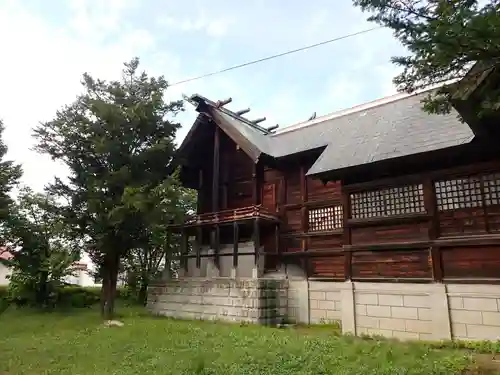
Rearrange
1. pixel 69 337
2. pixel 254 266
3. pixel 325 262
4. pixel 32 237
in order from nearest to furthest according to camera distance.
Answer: pixel 69 337
pixel 325 262
pixel 254 266
pixel 32 237

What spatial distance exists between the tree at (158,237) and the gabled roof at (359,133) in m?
3.32

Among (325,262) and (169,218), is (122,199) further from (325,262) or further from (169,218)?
(325,262)

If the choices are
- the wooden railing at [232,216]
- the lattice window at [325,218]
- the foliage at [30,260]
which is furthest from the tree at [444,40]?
the foliage at [30,260]

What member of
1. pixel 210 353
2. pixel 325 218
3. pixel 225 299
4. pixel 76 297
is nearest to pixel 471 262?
pixel 325 218

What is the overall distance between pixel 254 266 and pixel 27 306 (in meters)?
11.0

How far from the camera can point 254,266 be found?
1462 cm

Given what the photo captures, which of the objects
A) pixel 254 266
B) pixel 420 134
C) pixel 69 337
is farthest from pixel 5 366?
pixel 420 134

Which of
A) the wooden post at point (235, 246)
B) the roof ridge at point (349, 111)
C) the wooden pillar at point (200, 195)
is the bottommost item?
the wooden post at point (235, 246)

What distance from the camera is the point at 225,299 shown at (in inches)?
533

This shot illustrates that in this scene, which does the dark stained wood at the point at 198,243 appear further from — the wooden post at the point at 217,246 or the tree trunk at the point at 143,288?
the tree trunk at the point at 143,288

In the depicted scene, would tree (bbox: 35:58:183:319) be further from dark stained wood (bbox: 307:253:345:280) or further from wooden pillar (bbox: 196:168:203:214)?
dark stained wood (bbox: 307:253:345:280)

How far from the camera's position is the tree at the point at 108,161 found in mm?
14758

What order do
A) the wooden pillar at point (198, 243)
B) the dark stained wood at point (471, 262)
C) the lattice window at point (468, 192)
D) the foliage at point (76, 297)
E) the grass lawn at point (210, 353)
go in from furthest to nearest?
the foliage at point (76, 297)
the wooden pillar at point (198, 243)
the lattice window at point (468, 192)
the dark stained wood at point (471, 262)
the grass lawn at point (210, 353)

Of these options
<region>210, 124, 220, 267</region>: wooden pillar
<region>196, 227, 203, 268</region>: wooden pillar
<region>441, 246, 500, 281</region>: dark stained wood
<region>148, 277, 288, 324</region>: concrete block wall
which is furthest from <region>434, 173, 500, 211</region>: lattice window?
<region>196, 227, 203, 268</region>: wooden pillar
